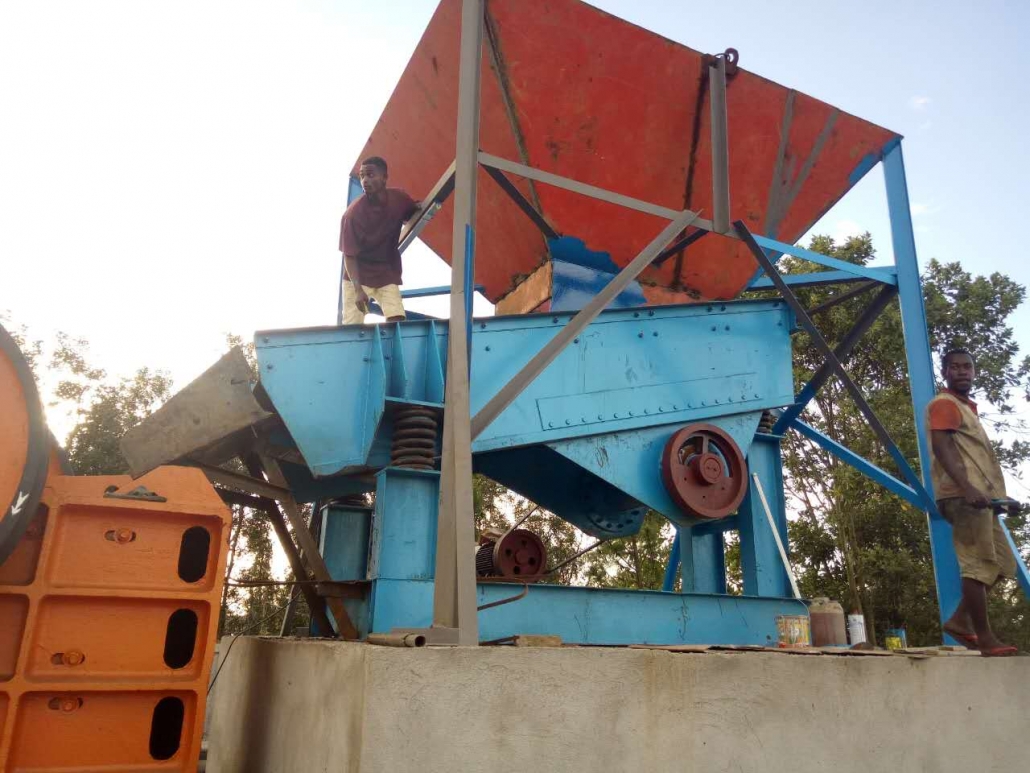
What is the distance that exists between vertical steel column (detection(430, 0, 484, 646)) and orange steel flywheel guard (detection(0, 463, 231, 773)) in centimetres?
95

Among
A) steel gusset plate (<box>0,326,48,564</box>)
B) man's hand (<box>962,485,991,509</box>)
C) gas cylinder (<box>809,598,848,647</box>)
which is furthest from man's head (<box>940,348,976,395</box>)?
steel gusset plate (<box>0,326,48,564</box>)

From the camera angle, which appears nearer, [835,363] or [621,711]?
[621,711]

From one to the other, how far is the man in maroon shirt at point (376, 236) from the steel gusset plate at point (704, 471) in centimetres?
210

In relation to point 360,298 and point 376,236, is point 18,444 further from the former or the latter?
point 376,236

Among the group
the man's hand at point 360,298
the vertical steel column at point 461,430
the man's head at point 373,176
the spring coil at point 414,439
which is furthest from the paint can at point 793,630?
the man's head at point 373,176

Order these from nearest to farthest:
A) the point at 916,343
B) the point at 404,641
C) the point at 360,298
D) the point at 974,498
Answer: the point at 404,641, the point at 974,498, the point at 360,298, the point at 916,343

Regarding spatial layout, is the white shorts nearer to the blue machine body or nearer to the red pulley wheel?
the blue machine body

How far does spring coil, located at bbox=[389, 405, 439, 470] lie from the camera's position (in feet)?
12.9

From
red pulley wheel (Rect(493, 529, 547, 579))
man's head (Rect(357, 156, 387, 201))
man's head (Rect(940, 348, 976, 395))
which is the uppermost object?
man's head (Rect(357, 156, 387, 201))

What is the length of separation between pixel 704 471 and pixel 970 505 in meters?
1.53

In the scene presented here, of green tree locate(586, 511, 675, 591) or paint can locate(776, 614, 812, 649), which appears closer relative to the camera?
paint can locate(776, 614, 812, 649)

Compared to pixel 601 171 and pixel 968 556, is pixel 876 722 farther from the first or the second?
pixel 601 171

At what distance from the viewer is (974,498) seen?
3723 millimetres

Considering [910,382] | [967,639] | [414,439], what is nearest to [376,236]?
[414,439]
